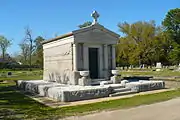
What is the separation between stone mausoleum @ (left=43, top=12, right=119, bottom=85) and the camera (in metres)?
17.2

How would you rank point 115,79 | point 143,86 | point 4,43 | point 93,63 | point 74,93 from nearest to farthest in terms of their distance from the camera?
1. point 74,93
2. point 143,86
3. point 115,79
4. point 93,63
5. point 4,43

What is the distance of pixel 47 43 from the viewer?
2155 cm

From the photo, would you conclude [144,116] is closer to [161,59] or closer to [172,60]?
[172,60]

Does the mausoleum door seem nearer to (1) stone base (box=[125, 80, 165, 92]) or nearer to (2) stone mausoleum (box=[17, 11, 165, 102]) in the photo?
(2) stone mausoleum (box=[17, 11, 165, 102])

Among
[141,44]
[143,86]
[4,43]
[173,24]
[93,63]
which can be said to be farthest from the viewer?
[4,43]

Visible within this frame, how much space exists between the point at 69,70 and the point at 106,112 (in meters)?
8.82

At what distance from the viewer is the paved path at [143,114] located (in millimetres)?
8133

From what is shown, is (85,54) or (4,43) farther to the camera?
(4,43)

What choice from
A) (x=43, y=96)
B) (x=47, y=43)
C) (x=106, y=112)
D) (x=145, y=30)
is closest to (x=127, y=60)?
(x=145, y=30)

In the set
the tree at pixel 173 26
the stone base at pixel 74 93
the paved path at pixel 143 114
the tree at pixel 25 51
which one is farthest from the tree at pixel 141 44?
the paved path at pixel 143 114

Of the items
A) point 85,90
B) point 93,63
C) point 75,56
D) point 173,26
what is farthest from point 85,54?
point 173,26

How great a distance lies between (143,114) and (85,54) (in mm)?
9519

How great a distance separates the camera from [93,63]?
60.8 ft

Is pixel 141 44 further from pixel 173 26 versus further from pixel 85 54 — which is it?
pixel 85 54
